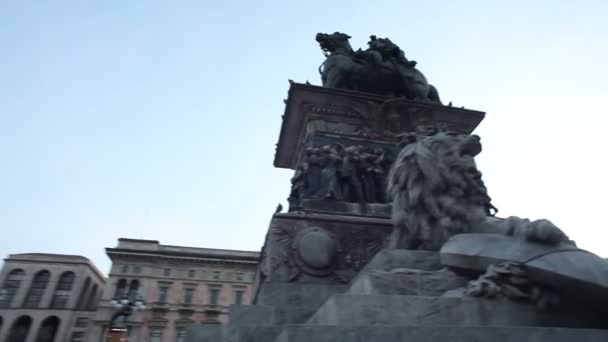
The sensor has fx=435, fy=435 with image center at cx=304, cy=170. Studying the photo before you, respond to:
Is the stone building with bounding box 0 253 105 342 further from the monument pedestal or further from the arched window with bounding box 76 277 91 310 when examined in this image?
the monument pedestal

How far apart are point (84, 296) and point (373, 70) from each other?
50.4 meters

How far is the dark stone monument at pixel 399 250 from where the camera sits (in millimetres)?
2502

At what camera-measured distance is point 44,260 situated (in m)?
47.1

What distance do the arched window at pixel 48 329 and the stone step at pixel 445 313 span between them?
171ft

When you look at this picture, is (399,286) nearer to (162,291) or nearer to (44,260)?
(162,291)

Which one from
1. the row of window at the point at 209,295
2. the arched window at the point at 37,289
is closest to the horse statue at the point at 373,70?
the row of window at the point at 209,295

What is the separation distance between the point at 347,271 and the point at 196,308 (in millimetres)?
38609

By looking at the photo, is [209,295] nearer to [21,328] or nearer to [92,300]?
[92,300]

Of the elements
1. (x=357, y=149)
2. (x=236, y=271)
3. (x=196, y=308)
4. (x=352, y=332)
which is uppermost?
(x=236, y=271)

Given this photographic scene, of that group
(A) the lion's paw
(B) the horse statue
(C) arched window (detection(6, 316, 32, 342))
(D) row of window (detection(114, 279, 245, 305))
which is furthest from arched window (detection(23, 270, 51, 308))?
(A) the lion's paw

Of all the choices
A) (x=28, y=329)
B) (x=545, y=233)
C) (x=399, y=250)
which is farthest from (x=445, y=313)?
(x=28, y=329)

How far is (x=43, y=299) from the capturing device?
45.5m

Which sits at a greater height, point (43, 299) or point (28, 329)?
point (43, 299)

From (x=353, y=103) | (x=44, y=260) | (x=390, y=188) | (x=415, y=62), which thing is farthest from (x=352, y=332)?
(x=44, y=260)
